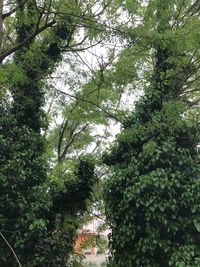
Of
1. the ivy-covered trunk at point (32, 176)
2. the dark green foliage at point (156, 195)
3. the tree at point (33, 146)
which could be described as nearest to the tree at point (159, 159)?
the dark green foliage at point (156, 195)

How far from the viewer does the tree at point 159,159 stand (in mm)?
5383

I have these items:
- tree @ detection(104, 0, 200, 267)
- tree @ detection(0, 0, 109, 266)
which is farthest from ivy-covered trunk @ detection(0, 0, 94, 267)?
tree @ detection(104, 0, 200, 267)

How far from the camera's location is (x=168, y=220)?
5371 mm

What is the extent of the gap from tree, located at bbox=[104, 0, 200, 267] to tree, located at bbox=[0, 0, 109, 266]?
0.90 meters

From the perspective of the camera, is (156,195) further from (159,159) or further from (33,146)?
(33,146)

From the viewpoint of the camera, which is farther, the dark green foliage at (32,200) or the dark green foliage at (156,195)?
the dark green foliage at (32,200)

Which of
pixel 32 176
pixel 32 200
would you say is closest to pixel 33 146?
pixel 32 176

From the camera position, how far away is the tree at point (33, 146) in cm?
570

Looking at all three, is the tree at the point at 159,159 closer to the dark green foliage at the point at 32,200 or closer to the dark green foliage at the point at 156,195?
the dark green foliage at the point at 156,195

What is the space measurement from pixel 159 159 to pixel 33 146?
89.1 inches

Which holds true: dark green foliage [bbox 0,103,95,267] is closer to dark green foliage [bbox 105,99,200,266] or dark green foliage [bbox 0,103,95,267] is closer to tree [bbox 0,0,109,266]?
tree [bbox 0,0,109,266]

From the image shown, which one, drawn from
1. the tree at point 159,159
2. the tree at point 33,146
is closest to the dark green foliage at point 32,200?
the tree at point 33,146

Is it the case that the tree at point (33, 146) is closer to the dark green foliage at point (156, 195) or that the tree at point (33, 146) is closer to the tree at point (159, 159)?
the tree at point (159, 159)

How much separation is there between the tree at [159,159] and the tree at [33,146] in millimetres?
899
